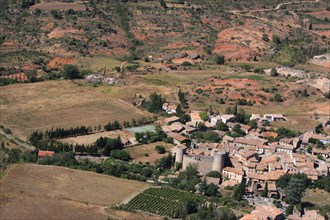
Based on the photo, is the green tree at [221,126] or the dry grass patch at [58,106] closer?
the green tree at [221,126]

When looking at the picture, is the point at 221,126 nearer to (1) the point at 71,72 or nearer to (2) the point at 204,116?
(2) the point at 204,116

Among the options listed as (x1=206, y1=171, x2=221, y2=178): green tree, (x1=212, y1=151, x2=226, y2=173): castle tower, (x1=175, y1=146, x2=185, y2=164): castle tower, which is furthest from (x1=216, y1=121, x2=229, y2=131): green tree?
(x1=206, y1=171, x2=221, y2=178): green tree

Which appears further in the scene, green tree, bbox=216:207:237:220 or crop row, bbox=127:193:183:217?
crop row, bbox=127:193:183:217

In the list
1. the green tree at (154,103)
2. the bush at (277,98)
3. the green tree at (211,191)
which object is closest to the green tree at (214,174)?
the green tree at (211,191)

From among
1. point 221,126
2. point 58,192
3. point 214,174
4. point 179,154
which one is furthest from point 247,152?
A: point 58,192

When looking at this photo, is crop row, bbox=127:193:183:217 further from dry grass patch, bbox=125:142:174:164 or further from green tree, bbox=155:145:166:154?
green tree, bbox=155:145:166:154

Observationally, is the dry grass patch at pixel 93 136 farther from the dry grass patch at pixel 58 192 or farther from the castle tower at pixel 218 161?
the castle tower at pixel 218 161

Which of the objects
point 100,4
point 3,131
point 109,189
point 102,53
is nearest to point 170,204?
point 109,189
